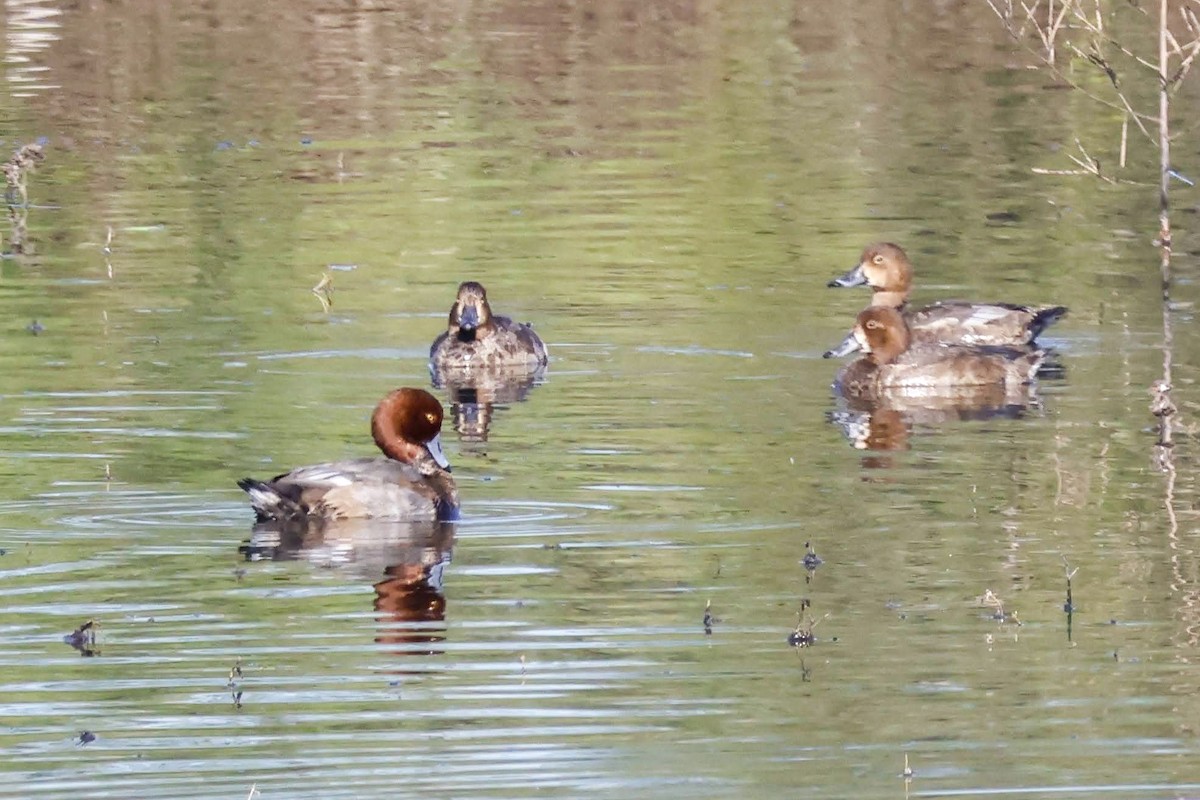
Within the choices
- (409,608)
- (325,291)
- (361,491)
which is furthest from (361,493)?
(325,291)

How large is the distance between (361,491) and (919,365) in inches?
210

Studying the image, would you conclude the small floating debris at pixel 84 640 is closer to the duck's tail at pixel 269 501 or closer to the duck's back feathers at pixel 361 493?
the duck's tail at pixel 269 501

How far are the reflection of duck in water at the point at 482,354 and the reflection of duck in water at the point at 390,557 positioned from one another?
13.9 ft

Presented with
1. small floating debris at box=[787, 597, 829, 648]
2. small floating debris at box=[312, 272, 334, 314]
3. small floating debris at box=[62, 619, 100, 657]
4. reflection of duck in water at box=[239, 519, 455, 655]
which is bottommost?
small floating debris at box=[312, 272, 334, 314]

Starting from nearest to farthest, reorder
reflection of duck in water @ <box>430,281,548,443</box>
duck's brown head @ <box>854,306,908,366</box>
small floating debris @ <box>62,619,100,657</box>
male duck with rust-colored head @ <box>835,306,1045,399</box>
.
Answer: small floating debris @ <box>62,619,100,657</box>
male duck with rust-colored head @ <box>835,306,1045,399</box>
duck's brown head @ <box>854,306,908,366</box>
reflection of duck in water @ <box>430,281,548,443</box>

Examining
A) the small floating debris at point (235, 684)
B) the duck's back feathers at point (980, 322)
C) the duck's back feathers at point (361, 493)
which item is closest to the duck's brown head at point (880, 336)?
the duck's back feathers at point (980, 322)

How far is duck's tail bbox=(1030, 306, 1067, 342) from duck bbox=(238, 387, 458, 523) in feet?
18.1

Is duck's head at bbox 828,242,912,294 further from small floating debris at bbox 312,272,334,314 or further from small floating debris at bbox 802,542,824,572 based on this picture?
small floating debris at bbox 802,542,824,572

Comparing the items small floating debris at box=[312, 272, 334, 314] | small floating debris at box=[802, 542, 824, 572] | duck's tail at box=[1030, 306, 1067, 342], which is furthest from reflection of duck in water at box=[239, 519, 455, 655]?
small floating debris at box=[312, 272, 334, 314]

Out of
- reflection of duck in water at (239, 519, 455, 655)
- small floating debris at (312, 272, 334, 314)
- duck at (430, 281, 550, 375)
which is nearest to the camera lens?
reflection of duck in water at (239, 519, 455, 655)

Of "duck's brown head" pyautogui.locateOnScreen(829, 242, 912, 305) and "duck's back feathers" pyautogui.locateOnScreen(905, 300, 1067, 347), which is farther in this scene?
"duck's brown head" pyautogui.locateOnScreen(829, 242, 912, 305)

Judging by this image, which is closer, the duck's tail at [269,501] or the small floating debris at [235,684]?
the small floating debris at [235,684]

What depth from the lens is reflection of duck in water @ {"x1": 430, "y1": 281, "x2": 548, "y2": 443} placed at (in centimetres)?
1638

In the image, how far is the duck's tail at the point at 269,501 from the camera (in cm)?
1157
